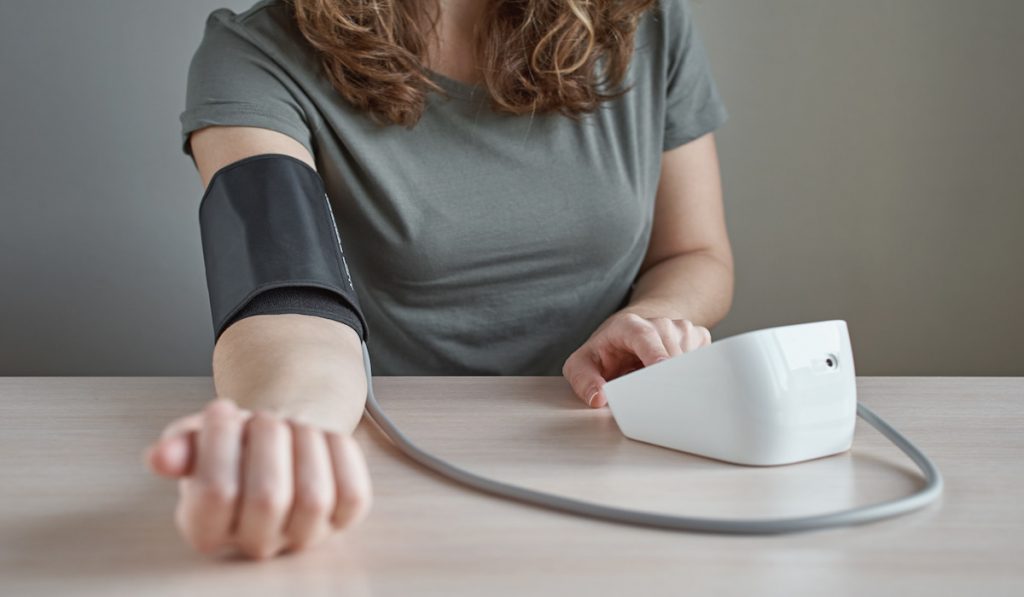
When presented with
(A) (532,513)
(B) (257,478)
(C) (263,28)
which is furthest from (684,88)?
(B) (257,478)

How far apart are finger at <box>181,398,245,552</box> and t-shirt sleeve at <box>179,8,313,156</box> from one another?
52 centimetres

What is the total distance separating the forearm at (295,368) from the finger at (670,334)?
0.22 metres

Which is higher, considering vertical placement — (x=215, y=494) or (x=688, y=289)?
(x=215, y=494)

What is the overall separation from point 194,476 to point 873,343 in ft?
4.73

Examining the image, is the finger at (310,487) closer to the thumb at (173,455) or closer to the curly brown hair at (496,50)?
the thumb at (173,455)

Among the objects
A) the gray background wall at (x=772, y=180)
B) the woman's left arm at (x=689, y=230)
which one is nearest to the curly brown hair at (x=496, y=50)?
the woman's left arm at (x=689, y=230)

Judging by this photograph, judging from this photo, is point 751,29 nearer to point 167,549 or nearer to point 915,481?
point 915,481

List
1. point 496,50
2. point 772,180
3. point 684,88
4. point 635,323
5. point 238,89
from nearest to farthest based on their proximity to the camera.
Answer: point 635,323 < point 238,89 < point 496,50 < point 684,88 < point 772,180

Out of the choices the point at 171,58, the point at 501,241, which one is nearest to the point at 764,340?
the point at 501,241

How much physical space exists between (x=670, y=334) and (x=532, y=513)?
0.25 meters

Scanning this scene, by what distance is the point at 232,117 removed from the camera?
2.83 ft

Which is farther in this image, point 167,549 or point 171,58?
point 171,58

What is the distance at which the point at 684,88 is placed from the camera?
45.0 inches

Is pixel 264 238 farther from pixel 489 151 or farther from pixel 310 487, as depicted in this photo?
pixel 489 151
